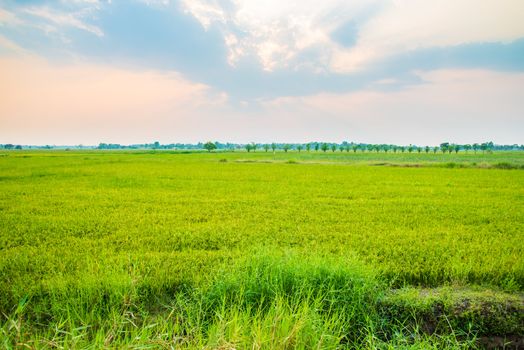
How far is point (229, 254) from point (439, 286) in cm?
390

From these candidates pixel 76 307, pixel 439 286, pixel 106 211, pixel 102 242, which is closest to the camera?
pixel 76 307

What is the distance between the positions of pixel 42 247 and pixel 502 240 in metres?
11.5

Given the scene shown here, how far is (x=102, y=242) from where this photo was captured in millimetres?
7250

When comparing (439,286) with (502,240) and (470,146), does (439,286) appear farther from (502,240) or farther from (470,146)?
(470,146)

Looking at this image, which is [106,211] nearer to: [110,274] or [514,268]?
[110,274]

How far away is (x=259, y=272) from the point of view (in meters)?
4.51

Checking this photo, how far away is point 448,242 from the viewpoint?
7504 millimetres

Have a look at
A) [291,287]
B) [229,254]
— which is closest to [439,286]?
[291,287]

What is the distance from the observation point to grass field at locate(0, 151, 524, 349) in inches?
129

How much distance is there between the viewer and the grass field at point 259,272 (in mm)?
3275

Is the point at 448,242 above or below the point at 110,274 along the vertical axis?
below

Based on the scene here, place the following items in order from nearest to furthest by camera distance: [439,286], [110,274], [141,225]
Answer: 1. [110,274]
2. [439,286]
3. [141,225]

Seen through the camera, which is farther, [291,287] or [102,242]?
[102,242]

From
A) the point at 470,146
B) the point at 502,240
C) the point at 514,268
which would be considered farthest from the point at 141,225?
the point at 470,146
